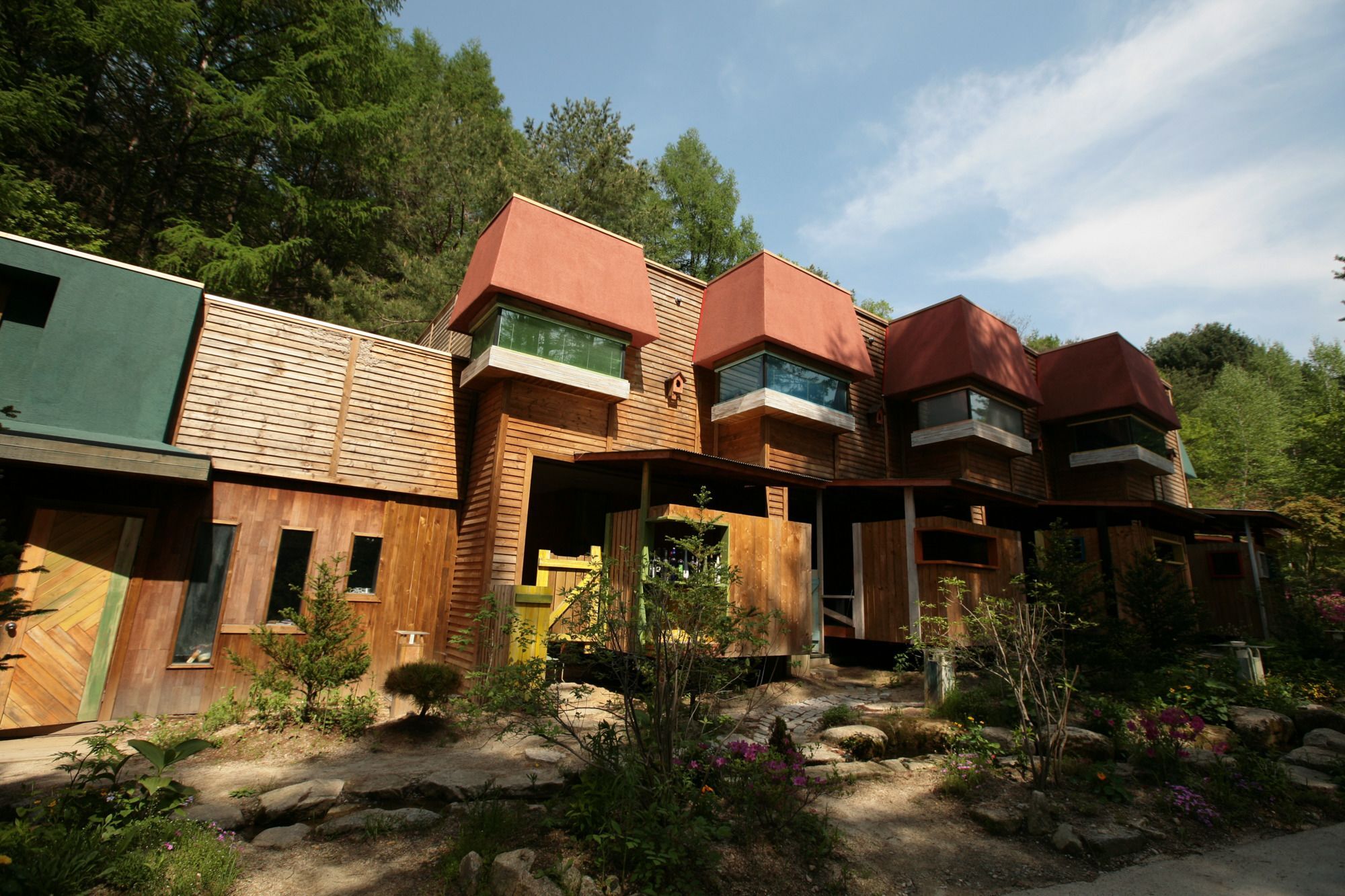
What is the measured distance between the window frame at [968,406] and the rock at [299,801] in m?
13.8

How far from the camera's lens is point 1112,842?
4.54 metres

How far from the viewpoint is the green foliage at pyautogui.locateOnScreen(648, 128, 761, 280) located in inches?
1124

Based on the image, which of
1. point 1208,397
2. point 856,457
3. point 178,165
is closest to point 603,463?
point 856,457

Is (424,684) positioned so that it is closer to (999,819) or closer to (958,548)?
(999,819)

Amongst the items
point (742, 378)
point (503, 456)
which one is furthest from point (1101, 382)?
point (503, 456)

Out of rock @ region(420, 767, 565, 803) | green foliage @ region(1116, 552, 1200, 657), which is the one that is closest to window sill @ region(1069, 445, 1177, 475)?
green foliage @ region(1116, 552, 1200, 657)

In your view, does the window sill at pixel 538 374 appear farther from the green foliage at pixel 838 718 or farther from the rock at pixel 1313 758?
the rock at pixel 1313 758

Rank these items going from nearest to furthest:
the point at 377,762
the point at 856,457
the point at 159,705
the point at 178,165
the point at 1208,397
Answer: the point at 377,762 < the point at 159,705 < the point at 856,457 < the point at 178,165 < the point at 1208,397

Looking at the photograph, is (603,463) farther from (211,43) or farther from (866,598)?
(211,43)

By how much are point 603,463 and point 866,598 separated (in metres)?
5.65

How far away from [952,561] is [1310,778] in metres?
5.72

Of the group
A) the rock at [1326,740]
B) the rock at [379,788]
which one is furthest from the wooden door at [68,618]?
the rock at [1326,740]

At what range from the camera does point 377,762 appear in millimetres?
6102

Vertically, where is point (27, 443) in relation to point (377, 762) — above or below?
above
